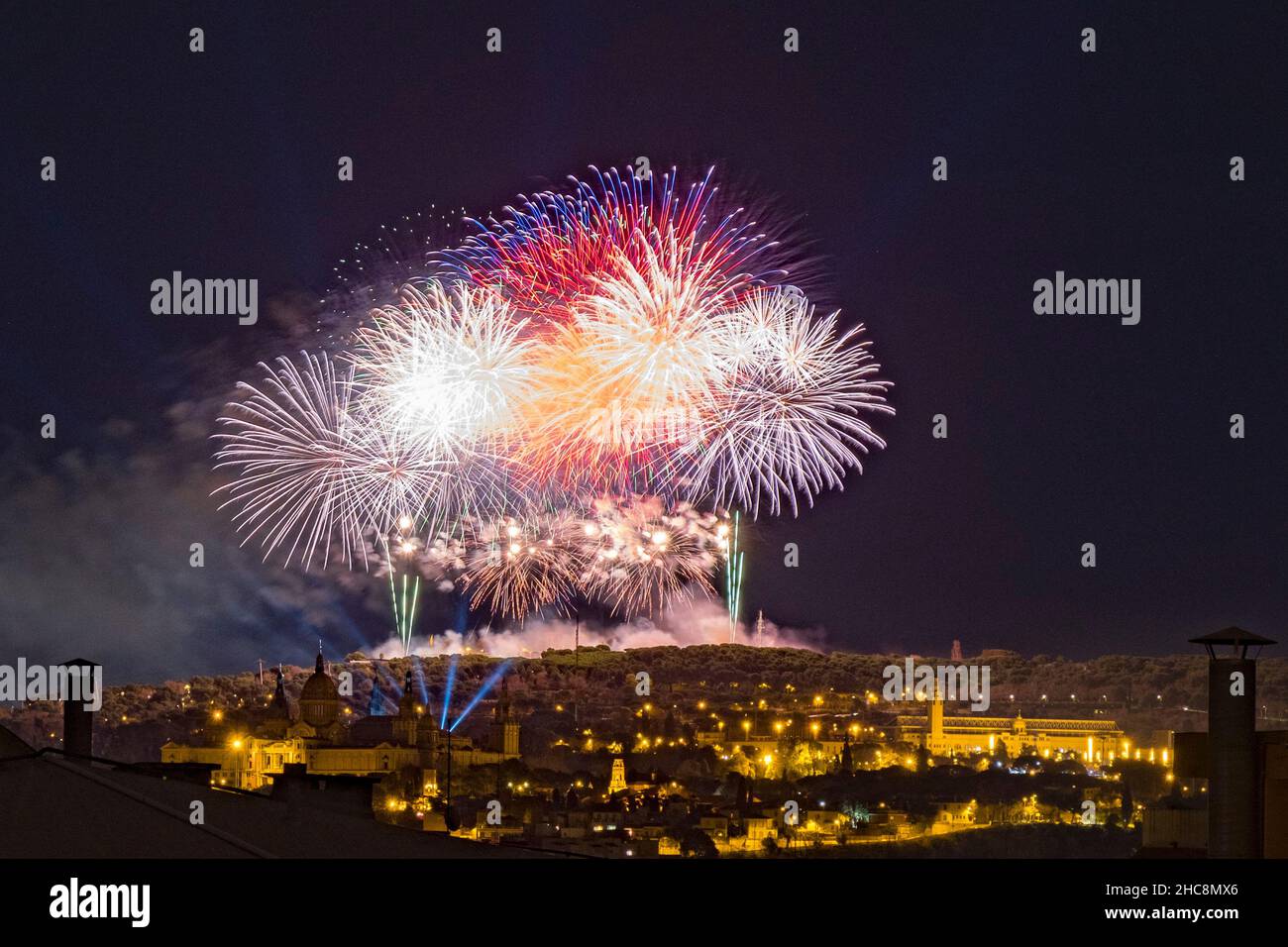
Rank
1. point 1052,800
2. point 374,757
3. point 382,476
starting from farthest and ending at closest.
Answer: point 374,757 < point 1052,800 < point 382,476

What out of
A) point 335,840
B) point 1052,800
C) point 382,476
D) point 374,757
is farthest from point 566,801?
point 335,840

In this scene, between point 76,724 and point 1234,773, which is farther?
point 1234,773

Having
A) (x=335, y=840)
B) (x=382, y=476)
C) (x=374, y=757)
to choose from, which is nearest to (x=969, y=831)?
(x=374, y=757)

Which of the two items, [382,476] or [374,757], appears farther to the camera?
[374,757]

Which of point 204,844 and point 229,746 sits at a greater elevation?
point 204,844

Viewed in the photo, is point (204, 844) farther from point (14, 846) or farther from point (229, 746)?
point (229, 746)

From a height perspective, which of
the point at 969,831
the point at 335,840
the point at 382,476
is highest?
the point at 382,476

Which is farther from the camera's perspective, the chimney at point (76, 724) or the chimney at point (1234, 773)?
the chimney at point (1234, 773)

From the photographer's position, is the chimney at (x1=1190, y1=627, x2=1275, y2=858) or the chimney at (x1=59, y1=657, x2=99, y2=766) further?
the chimney at (x1=1190, y1=627, x2=1275, y2=858)
